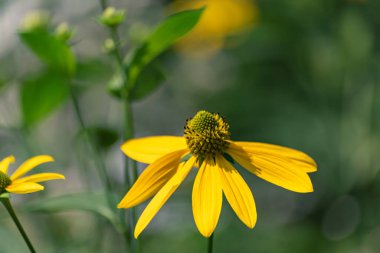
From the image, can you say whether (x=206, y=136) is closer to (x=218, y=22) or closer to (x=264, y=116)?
(x=264, y=116)

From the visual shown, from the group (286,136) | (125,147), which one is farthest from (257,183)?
(125,147)

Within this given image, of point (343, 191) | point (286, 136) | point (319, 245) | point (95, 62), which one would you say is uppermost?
point (95, 62)

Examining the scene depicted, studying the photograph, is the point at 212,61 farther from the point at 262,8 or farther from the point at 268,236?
the point at 268,236

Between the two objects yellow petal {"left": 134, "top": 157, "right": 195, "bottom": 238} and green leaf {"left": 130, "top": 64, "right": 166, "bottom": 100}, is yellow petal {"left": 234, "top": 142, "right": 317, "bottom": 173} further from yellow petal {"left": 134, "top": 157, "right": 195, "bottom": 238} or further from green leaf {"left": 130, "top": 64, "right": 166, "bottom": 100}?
green leaf {"left": 130, "top": 64, "right": 166, "bottom": 100}

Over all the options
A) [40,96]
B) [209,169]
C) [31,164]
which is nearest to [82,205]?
[31,164]

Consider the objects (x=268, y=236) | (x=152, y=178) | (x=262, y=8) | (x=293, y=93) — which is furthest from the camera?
(x=262, y=8)

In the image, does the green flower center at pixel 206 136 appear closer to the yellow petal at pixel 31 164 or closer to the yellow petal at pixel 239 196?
the yellow petal at pixel 239 196
